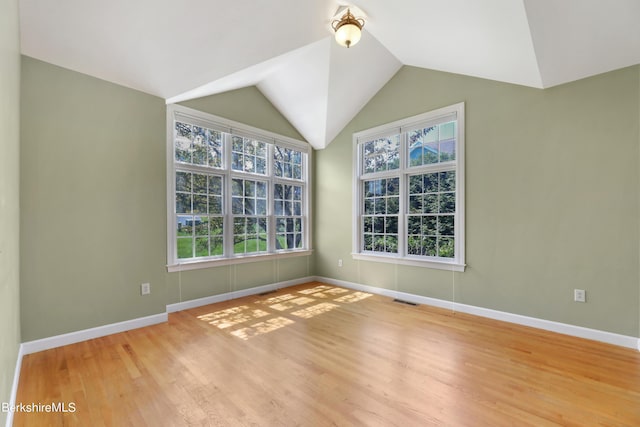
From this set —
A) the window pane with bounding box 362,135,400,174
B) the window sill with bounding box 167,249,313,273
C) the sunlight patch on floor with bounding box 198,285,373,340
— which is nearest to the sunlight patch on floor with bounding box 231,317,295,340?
the sunlight patch on floor with bounding box 198,285,373,340

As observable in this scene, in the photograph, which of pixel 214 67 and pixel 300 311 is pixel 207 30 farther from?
pixel 300 311

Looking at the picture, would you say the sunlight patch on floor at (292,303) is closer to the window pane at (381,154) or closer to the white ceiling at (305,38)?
the window pane at (381,154)

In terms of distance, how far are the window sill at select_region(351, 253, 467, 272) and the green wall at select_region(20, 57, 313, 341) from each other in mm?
2854

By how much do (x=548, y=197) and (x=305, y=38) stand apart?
3103 millimetres

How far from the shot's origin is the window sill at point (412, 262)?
148 inches

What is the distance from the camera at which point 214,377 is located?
219cm

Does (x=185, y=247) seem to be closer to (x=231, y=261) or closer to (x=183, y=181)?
(x=231, y=261)

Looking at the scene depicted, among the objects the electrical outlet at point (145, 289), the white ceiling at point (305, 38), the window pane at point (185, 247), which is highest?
the white ceiling at point (305, 38)

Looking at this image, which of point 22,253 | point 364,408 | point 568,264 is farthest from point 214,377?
point 568,264

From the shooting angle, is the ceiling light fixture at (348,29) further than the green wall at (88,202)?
Yes

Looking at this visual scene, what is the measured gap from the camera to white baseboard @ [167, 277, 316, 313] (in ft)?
12.2

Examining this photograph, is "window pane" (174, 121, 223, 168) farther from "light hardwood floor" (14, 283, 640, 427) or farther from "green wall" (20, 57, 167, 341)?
"light hardwood floor" (14, 283, 640, 427)

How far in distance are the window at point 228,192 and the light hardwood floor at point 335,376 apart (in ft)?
3.82

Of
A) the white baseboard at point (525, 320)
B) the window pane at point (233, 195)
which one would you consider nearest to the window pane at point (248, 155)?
the window pane at point (233, 195)
